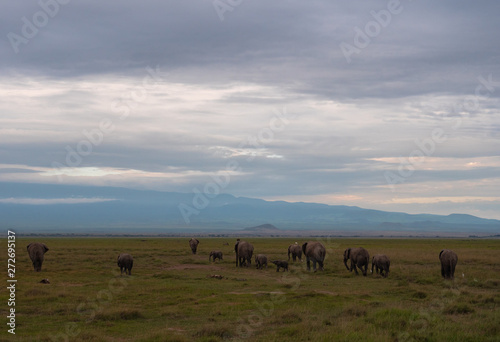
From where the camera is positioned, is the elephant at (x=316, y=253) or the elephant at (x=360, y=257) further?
the elephant at (x=316, y=253)

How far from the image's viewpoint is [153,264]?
36.6m

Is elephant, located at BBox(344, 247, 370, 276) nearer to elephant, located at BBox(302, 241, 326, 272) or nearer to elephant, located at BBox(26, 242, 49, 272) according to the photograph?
elephant, located at BBox(302, 241, 326, 272)

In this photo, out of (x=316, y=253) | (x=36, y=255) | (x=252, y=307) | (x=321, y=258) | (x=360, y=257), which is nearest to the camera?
(x=252, y=307)

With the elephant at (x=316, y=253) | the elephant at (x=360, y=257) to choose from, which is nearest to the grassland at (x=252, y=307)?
the elephant at (x=360, y=257)

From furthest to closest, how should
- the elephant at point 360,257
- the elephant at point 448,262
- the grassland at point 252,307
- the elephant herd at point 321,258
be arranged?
the elephant at point 360,257 < the elephant herd at point 321,258 < the elephant at point 448,262 < the grassland at point 252,307

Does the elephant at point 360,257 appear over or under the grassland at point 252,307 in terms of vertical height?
over

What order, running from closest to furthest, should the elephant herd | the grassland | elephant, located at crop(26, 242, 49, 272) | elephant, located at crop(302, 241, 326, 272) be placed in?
the grassland
the elephant herd
elephant, located at crop(26, 242, 49, 272)
elephant, located at crop(302, 241, 326, 272)

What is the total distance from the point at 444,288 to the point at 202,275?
12778 mm

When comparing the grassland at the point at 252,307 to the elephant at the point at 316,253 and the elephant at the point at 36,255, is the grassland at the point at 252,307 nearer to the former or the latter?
the elephant at the point at 36,255

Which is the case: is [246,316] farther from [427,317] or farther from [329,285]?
[329,285]

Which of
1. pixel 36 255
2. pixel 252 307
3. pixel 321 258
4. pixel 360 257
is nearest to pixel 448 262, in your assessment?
pixel 360 257

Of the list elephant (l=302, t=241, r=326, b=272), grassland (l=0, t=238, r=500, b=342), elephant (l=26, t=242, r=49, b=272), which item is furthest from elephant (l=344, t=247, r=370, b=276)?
elephant (l=26, t=242, r=49, b=272)

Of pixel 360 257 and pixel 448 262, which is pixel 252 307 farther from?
pixel 360 257

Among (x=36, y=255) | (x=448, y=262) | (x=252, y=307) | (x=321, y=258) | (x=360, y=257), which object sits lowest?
(x=252, y=307)
